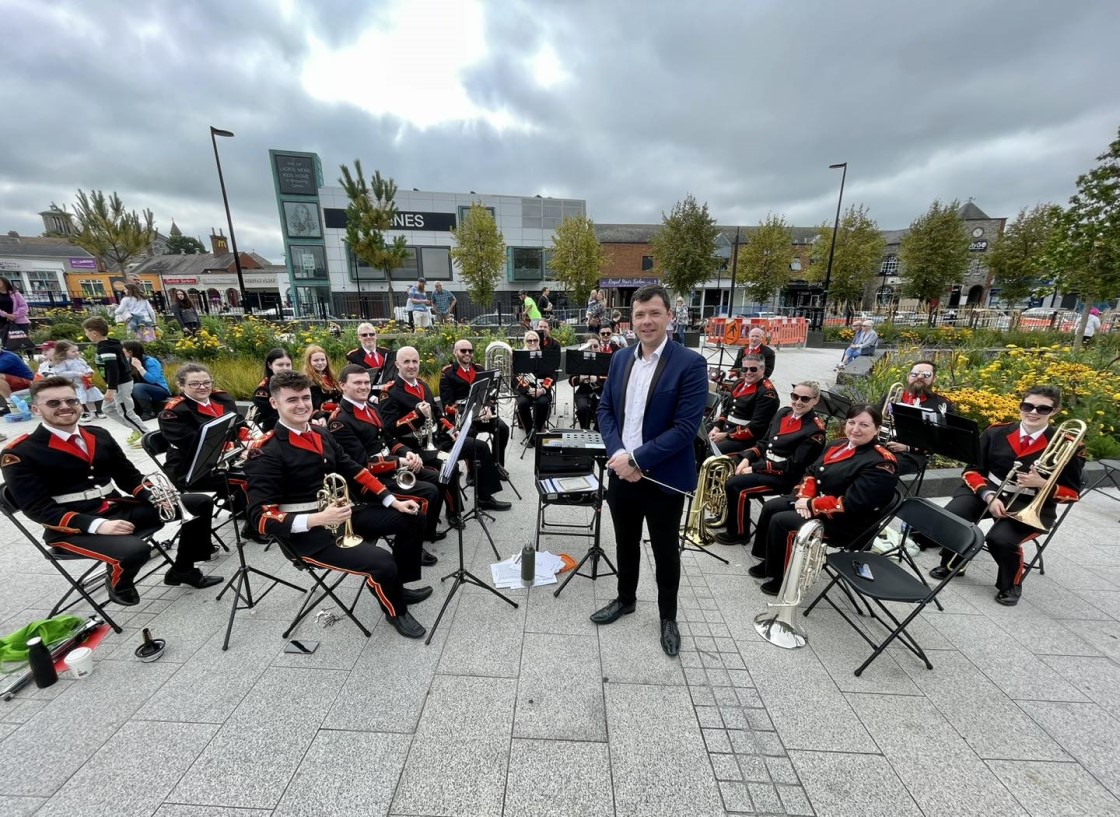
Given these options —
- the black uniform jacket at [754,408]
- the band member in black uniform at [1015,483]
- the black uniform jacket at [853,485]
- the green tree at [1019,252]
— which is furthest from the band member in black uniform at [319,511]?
the green tree at [1019,252]

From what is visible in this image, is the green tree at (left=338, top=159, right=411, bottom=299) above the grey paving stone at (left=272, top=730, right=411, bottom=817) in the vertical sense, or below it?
above

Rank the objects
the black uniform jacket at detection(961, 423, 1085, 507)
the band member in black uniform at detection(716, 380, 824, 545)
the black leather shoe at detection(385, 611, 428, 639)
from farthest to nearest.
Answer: the band member in black uniform at detection(716, 380, 824, 545), the black uniform jacket at detection(961, 423, 1085, 507), the black leather shoe at detection(385, 611, 428, 639)

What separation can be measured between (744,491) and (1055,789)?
95.9 inches

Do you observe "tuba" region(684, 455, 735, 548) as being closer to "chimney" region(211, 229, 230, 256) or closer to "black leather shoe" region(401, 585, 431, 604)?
"black leather shoe" region(401, 585, 431, 604)

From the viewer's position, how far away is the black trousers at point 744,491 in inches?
164

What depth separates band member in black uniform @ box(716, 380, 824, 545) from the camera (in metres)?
4.11

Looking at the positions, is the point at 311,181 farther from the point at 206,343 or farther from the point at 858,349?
the point at 858,349

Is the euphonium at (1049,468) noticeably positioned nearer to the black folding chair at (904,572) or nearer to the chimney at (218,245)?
the black folding chair at (904,572)

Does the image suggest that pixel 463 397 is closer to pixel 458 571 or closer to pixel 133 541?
pixel 458 571

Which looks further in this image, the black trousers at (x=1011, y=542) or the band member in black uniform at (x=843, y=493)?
the black trousers at (x=1011, y=542)

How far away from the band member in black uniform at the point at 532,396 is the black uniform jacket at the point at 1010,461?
5.19 m

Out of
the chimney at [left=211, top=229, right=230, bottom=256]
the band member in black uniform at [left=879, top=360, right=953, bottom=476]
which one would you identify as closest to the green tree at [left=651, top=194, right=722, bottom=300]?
the band member in black uniform at [left=879, top=360, right=953, bottom=476]

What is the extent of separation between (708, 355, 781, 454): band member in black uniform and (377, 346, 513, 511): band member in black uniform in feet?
9.05

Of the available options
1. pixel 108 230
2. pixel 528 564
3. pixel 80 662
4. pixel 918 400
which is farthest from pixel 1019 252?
pixel 108 230
